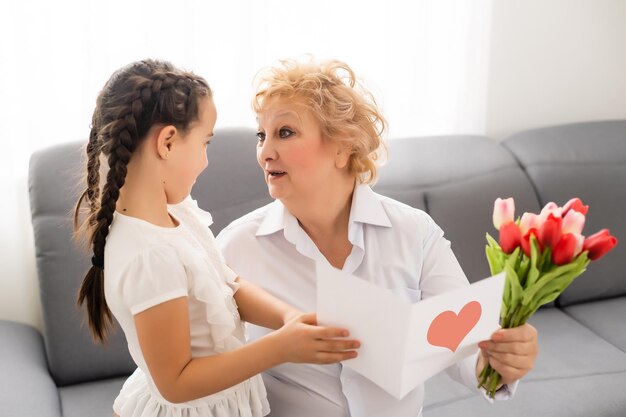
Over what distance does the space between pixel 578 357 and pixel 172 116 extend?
1.61 metres

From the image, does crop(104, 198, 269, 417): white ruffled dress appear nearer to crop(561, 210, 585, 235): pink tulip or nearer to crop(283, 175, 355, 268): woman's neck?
crop(283, 175, 355, 268): woman's neck

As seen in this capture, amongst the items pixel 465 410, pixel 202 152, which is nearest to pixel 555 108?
pixel 465 410

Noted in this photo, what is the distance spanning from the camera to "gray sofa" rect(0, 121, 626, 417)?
2.10 metres

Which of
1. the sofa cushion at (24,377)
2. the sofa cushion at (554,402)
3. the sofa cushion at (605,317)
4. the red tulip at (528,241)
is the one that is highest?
the red tulip at (528,241)

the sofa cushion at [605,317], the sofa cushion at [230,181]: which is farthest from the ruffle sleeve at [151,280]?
the sofa cushion at [605,317]

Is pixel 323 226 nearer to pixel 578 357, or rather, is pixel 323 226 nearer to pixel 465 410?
pixel 465 410

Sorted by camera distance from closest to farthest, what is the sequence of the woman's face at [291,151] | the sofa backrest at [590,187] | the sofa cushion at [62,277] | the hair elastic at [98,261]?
1. the hair elastic at [98,261]
2. the woman's face at [291,151]
3. the sofa cushion at [62,277]
4. the sofa backrest at [590,187]

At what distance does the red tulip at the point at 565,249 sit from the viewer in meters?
1.20

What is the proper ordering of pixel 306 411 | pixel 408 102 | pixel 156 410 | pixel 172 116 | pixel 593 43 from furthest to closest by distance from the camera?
pixel 593 43 < pixel 408 102 < pixel 306 411 < pixel 156 410 < pixel 172 116

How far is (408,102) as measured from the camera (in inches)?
109

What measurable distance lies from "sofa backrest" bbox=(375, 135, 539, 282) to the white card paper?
Answer: 119 centimetres

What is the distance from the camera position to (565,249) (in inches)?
47.2

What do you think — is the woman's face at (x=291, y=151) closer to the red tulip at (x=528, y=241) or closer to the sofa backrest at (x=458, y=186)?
the red tulip at (x=528, y=241)

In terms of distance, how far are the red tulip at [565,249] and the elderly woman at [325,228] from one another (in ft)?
1.34
